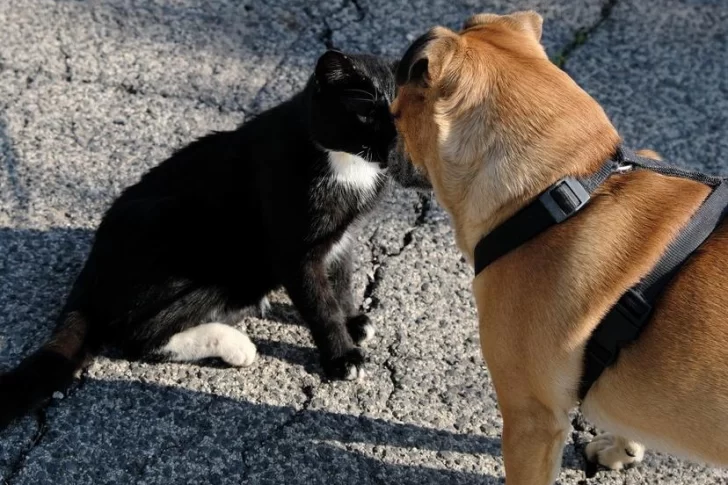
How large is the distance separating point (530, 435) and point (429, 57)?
1118 mm

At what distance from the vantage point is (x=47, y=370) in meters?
2.92

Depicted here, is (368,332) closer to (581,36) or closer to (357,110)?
(357,110)

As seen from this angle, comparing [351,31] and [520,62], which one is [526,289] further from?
[351,31]

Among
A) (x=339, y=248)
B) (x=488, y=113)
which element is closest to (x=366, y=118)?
(x=339, y=248)

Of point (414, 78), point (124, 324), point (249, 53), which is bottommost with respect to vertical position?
point (124, 324)

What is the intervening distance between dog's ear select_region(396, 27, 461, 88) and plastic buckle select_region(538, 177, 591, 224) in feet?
1.49

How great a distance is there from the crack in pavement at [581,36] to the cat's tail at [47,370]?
9.19 ft

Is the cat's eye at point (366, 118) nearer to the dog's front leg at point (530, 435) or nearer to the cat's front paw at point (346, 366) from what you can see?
the cat's front paw at point (346, 366)

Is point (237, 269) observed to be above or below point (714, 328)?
below

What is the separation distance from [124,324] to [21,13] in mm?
2365

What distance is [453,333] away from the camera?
340cm

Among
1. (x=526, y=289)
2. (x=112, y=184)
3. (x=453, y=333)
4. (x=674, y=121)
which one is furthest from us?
(x=674, y=121)

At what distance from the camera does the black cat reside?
9.71 ft

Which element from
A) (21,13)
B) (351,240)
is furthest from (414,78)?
(21,13)
